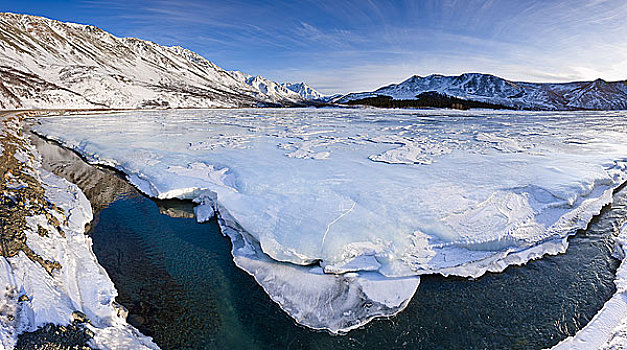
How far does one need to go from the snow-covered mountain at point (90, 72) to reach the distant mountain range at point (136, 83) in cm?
16

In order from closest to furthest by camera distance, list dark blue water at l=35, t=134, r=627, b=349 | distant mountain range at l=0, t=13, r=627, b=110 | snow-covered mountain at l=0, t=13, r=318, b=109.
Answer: dark blue water at l=35, t=134, r=627, b=349 < snow-covered mountain at l=0, t=13, r=318, b=109 < distant mountain range at l=0, t=13, r=627, b=110

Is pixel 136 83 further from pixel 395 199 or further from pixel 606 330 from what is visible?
pixel 606 330

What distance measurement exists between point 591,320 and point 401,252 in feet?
6.59

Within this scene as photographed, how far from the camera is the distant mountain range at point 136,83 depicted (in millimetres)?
50562

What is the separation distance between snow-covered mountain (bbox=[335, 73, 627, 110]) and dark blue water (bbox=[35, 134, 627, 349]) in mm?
67395

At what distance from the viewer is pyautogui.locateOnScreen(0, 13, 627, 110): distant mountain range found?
50.6m

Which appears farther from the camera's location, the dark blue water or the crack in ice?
the crack in ice

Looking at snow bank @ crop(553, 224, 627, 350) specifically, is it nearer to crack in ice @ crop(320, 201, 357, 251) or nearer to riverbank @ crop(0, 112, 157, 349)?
crack in ice @ crop(320, 201, 357, 251)

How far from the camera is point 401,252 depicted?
3.78 metres

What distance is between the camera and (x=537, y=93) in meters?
77.9

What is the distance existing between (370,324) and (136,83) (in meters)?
83.0

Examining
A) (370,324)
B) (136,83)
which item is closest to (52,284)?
(370,324)

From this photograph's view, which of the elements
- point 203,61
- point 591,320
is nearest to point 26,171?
point 591,320

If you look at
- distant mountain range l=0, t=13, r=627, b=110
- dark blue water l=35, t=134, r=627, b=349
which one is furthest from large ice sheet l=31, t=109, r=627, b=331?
distant mountain range l=0, t=13, r=627, b=110
